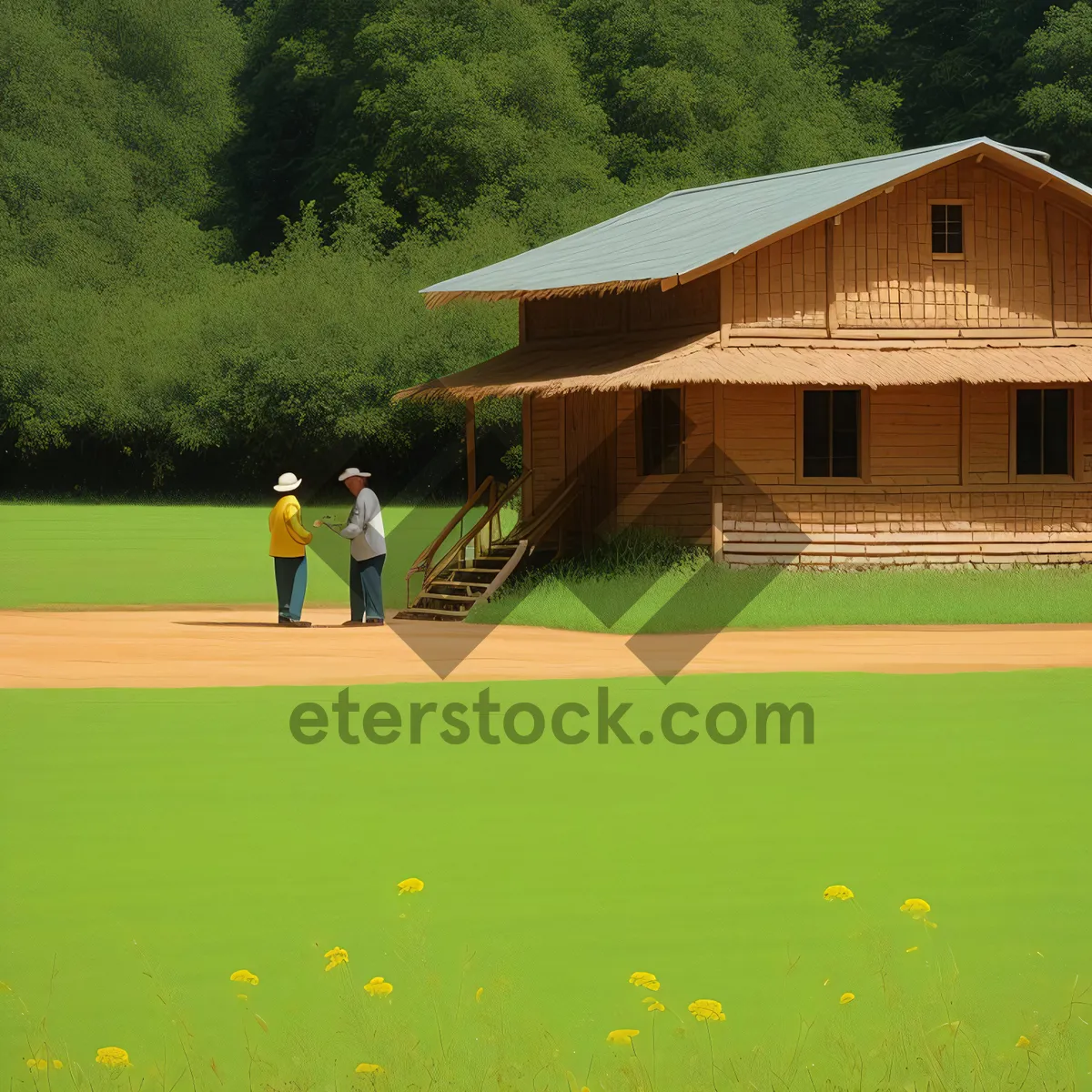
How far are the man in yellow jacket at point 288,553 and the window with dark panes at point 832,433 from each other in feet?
26.9

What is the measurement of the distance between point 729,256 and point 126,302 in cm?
4540

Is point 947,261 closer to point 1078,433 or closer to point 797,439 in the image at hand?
point 1078,433

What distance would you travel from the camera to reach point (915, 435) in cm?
2739

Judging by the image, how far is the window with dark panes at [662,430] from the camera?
27.1 m

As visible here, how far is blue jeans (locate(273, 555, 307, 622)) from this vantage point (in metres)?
22.2

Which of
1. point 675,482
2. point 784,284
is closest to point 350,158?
point 784,284

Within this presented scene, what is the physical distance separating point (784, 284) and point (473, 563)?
5869 mm

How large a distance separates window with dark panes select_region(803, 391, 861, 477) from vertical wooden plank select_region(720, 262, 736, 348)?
71.3 inches

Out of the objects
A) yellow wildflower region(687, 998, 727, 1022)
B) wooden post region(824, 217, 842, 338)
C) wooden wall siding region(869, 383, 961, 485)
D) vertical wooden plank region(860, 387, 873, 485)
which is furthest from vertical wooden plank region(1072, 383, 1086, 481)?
yellow wildflower region(687, 998, 727, 1022)

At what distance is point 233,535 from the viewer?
42875mm

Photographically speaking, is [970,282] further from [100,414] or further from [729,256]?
[100,414]

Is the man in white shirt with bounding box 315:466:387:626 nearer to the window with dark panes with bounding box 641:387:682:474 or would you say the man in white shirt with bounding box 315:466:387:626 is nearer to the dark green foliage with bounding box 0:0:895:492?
the window with dark panes with bounding box 641:387:682:474

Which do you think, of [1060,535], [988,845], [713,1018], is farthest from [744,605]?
[713,1018]

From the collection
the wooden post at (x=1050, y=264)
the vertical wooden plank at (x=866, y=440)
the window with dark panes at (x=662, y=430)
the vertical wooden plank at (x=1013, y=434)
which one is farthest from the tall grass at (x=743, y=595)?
the wooden post at (x=1050, y=264)
